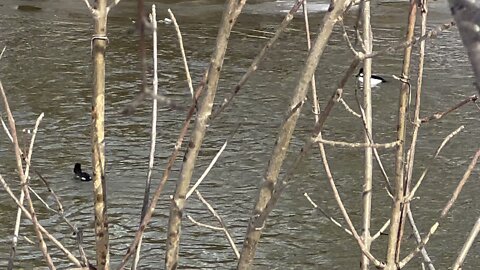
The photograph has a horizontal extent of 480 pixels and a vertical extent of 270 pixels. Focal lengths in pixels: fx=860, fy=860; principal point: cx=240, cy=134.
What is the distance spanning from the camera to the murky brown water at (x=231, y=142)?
5461 millimetres

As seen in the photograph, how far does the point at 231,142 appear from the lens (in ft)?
23.6

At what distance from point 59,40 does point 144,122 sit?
3372 mm

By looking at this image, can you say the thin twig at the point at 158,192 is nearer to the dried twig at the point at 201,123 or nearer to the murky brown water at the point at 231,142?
the dried twig at the point at 201,123

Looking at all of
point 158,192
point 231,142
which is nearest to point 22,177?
point 158,192

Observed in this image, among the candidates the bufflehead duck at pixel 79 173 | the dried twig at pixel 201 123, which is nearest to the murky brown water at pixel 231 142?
the bufflehead duck at pixel 79 173

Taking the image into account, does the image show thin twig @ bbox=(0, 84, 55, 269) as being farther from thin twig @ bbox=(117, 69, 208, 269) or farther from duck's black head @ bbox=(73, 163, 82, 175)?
duck's black head @ bbox=(73, 163, 82, 175)

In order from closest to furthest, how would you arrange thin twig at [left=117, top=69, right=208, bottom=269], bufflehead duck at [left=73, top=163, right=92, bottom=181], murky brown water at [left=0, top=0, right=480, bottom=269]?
thin twig at [left=117, top=69, right=208, bottom=269] < murky brown water at [left=0, top=0, right=480, bottom=269] < bufflehead duck at [left=73, top=163, right=92, bottom=181]

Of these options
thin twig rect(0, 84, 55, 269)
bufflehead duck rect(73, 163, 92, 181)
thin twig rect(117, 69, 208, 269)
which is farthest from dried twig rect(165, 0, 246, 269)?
bufflehead duck rect(73, 163, 92, 181)

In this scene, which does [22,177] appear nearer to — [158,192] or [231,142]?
[158,192]

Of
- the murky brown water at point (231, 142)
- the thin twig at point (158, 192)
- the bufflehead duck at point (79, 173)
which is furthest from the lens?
the bufflehead duck at point (79, 173)

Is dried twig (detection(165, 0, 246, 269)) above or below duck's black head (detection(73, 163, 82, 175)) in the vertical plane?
above

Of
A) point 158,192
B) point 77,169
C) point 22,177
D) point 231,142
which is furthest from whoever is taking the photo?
point 231,142

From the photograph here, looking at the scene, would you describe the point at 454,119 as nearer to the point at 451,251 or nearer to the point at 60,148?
→ the point at 451,251

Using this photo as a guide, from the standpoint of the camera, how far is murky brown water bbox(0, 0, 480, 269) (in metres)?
5.46
